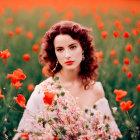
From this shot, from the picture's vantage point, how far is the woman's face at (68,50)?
1486 millimetres

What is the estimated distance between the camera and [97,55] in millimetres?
2070

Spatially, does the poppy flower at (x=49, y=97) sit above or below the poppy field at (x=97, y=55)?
below

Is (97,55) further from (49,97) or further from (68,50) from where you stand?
(49,97)

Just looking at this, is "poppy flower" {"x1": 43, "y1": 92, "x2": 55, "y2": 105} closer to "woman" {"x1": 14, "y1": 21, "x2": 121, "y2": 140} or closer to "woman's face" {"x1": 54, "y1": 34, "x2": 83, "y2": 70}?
"woman" {"x1": 14, "y1": 21, "x2": 121, "y2": 140}

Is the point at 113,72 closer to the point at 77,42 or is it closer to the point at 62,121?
the point at 77,42

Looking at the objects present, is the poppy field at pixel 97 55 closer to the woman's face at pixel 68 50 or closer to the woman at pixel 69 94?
the woman at pixel 69 94

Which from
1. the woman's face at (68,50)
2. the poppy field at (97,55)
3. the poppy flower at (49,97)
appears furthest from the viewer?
the poppy field at (97,55)

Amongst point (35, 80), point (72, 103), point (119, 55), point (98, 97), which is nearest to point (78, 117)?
point (72, 103)

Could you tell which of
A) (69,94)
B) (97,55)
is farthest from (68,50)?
(97,55)

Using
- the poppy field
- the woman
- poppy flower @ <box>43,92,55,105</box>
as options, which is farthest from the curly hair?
poppy flower @ <box>43,92,55,105</box>

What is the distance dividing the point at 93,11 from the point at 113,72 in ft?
5.71

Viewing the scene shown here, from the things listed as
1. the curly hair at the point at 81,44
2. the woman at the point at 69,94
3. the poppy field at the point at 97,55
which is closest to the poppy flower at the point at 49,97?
the woman at the point at 69,94

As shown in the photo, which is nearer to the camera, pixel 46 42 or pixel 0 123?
pixel 0 123

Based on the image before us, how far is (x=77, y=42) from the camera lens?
1547mm
